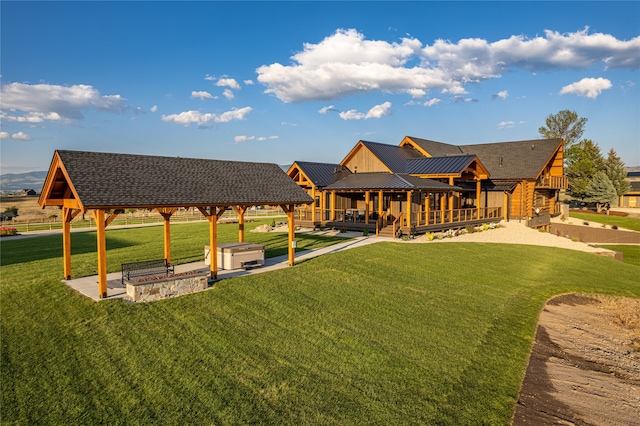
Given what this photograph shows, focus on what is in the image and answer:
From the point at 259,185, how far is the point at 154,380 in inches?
413

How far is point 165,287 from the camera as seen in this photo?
43.2ft

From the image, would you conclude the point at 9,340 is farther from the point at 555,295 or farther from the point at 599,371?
the point at 555,295

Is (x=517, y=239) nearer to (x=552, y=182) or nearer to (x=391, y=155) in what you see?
(x=391, y=155)

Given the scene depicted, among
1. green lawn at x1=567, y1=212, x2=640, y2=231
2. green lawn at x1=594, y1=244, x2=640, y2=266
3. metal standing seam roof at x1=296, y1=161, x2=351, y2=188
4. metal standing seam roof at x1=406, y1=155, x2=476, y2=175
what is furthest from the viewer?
green lawn at x1=567, y1=212, x2=640, y2=231

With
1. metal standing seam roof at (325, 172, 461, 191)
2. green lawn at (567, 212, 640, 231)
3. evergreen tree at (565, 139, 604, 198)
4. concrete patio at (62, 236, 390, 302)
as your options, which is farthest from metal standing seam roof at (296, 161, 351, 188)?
evergreen tree at (565, 139, 604, 198)

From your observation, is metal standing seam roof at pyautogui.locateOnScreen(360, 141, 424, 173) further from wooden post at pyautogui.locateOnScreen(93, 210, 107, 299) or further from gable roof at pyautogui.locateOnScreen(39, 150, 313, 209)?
wooden post at pyautogui.locateOnScreen(93, 210, 107, 299)

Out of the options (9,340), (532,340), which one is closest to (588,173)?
(532,340)

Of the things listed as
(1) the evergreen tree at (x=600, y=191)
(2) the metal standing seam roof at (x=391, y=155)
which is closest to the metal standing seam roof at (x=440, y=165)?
(2) the metal standing seam roof at (x=391, y=155)

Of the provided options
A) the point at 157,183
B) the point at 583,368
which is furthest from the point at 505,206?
the point at 157,183

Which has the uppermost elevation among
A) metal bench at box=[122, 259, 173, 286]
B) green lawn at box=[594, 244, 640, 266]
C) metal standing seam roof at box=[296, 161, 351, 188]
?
metal standing seam roof at box=[296, 161, 351, 188]

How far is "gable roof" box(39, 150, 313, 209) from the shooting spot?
1285 cm

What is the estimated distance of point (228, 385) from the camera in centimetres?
844

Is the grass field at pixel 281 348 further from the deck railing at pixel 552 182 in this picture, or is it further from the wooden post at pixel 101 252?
the deck railing at pixel 552 182

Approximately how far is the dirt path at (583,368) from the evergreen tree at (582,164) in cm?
5709
